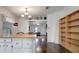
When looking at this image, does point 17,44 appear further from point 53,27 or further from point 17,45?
point 53,27

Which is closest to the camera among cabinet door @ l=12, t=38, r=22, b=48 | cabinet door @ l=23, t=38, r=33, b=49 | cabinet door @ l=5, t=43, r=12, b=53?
cabinet door @ l=5, t=43, r=12, b=53

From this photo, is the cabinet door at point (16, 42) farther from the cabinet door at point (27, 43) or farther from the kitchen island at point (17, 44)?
the cabinet door at point (27, 43)

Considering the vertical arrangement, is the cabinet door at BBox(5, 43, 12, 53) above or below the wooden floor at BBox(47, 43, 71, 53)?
above

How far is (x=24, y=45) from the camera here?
455 cm

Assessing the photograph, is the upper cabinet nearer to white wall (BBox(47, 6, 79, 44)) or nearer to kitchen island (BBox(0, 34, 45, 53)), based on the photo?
kitchen island (BBox(0, 34, 45, 53))

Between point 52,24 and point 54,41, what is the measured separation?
134 cm

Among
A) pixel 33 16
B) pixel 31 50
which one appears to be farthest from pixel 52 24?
pixel 31 50

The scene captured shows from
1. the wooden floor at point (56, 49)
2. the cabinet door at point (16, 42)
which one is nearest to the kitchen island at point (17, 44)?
the cabinet door at point (16, 42)

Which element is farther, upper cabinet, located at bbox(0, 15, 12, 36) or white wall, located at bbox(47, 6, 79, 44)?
white wall, located at bbox(47, 6, 79, 44)

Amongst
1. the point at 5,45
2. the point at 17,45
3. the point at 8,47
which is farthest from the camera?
the point at 17,45

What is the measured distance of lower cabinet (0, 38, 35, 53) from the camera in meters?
4.12

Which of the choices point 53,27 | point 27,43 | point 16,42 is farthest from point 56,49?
point 53,27

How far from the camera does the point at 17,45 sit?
4559mm

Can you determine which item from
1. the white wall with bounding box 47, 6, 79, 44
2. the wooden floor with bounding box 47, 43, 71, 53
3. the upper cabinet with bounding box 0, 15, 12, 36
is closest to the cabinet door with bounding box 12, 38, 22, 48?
the upper cabinet with bounding box 0, 15, 12, 36
